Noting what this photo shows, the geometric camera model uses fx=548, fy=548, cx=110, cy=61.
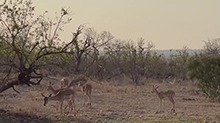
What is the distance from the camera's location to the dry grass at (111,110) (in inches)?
715

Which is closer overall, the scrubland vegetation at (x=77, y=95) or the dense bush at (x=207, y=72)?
the scrubland vegetation at (x=77, y=95)

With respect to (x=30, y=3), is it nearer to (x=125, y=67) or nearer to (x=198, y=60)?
(x=198, y=60)

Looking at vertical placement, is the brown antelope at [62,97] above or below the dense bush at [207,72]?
below

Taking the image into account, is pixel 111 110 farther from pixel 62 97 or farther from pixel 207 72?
pixel 207 72

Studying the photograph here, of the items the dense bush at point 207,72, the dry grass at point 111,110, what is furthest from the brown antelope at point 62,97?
the dense bush at point 207,72

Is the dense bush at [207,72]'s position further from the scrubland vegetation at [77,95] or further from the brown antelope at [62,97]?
the brown antelope at [62,97]

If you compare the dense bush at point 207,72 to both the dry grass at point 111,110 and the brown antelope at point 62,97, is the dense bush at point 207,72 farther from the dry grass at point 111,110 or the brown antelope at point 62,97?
the brown antelope at point 62,97

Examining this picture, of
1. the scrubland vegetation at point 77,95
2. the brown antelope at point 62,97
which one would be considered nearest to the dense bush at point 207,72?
the scrubland vegetation at point 77,95

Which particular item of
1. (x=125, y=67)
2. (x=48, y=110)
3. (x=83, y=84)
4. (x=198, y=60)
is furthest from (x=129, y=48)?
(x=48, y=110)

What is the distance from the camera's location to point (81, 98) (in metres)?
25.2

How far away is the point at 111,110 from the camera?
2059cm

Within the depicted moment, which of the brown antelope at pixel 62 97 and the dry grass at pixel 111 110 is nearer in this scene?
the dry grass at pixel 111 110

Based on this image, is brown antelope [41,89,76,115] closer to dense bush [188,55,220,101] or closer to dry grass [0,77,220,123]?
dry grass [0,77,220,123]

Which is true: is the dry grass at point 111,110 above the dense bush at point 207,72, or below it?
below
